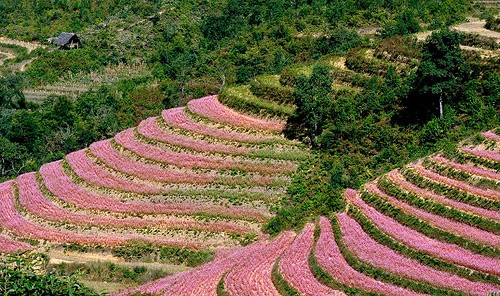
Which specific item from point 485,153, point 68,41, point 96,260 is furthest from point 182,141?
point 68,41

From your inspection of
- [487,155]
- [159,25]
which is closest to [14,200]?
[487,155]

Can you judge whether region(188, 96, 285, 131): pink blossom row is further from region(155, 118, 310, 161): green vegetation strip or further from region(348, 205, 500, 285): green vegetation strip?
region(348, 205, 500, 285): green vegetation strip

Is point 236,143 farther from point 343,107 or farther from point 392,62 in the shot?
point 392,62

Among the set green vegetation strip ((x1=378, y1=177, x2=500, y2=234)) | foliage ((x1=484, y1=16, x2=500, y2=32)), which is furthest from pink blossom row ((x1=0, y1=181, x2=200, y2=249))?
foliage ((x1=484, y1=16, x2=500, y2=32))

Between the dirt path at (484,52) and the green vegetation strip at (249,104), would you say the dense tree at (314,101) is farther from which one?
the dirt path at (484,52)

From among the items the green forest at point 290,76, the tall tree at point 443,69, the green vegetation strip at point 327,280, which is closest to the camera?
the green vegetation strip at point 327,280

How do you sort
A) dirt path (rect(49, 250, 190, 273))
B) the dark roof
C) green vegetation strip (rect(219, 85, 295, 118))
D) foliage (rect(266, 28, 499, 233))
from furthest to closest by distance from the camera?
the dark roof < green vegetation strip (rect(219, 85, 295, 118)) < foliage (rect(266, 28, 499, 233)) < dirt path (rect(49, 250, 190, 273))

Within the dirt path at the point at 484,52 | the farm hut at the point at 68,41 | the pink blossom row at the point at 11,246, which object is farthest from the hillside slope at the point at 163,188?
the farm hut at the point at 68,41

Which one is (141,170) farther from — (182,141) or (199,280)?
(199,280)
